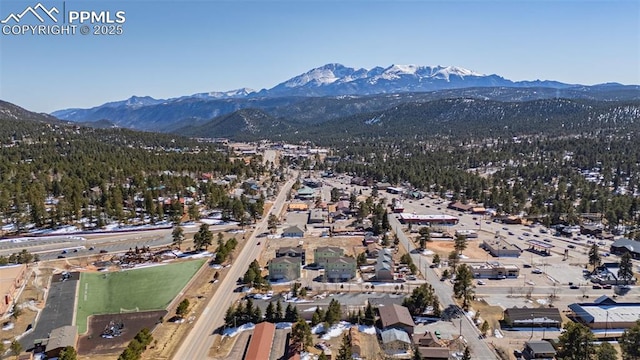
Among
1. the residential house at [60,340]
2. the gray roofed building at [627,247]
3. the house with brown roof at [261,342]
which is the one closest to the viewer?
the house with brown roof at [261,342]

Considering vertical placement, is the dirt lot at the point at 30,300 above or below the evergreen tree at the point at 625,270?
below

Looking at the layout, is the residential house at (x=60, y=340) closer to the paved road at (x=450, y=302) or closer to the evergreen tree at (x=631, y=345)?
the paved road at (x=450, y=302)

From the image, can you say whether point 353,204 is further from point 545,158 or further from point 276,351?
point 545,158

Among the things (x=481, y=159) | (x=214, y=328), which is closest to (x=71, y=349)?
(x=214, y=328)

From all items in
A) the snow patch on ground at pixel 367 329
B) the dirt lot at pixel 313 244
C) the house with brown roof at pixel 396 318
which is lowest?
the snow patch on ground at pixel 367 329

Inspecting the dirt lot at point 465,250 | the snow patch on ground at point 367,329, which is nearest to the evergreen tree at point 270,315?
the snow patch on ground at point 367,329

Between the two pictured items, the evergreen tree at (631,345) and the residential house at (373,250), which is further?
the residential house at (373,250)

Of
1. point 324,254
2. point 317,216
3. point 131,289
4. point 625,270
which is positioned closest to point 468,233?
point 625,270
